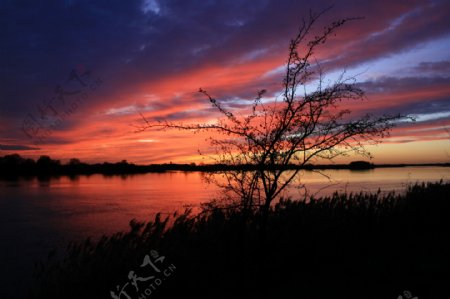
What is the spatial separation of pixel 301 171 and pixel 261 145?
1.25 m

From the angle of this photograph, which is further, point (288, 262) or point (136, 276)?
point (288, 262)

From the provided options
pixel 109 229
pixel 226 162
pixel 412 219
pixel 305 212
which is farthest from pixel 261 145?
pixel 109 229

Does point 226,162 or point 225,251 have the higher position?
point 226,162

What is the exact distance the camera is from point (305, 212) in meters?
11.5

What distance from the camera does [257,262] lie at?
28.7ft

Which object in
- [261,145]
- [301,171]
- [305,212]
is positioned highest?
[261,145]

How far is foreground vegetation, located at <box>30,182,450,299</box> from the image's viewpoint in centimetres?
775

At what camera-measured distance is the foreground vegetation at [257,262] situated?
7.75 m

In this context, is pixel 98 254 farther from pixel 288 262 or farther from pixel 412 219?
pixel 412 219

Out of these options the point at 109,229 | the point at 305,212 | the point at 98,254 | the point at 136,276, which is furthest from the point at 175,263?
the point at 109,229

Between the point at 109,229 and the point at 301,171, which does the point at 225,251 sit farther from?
the point at 109,229

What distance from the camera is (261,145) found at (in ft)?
26.9

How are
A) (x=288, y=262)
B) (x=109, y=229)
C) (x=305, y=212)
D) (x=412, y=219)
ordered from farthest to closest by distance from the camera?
(x=109, y=229)
(x=412, y=219)
(x=305, y=212)
(x=288, y=262)

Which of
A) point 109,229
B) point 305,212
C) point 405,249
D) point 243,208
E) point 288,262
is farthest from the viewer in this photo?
point 109,229
